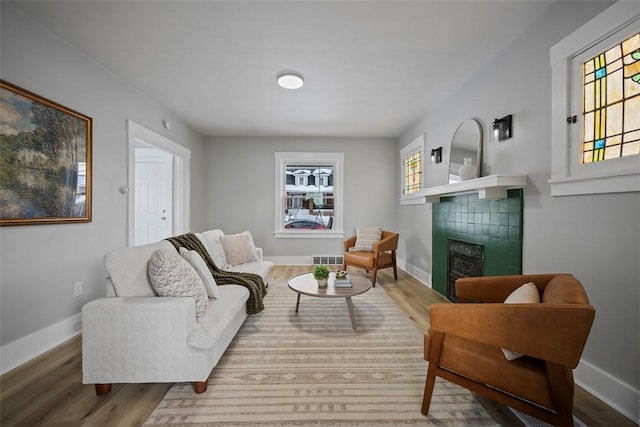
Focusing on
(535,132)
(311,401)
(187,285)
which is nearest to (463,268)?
(535,132)

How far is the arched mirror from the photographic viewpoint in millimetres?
2678

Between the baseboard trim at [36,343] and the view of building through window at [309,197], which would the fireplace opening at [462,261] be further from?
the baseboard trim at [36,343]

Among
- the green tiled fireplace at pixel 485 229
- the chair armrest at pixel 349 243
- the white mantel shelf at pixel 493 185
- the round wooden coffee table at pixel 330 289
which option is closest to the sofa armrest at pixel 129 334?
the round wooden coffee table at pixel 330 289

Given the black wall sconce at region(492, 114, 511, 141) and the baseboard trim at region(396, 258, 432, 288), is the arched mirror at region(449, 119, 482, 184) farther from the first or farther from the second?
the baseboard trim at region(396, 258, 432, 288)

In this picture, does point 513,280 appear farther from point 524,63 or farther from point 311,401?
point 524,63

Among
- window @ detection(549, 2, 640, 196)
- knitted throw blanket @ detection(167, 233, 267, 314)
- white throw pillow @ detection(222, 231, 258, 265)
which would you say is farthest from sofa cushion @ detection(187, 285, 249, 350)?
window @ detection(549, 2, 640, 196)

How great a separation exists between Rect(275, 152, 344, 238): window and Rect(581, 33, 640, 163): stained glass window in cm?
387

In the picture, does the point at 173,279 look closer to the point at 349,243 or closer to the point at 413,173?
the point at 349,243

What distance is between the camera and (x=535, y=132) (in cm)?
203

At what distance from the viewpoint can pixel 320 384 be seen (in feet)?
5.53

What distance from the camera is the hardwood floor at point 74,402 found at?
1.40m

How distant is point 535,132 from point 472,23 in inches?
39.6

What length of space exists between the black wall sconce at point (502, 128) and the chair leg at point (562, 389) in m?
1.92

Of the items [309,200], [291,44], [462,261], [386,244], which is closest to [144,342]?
[291,44]
